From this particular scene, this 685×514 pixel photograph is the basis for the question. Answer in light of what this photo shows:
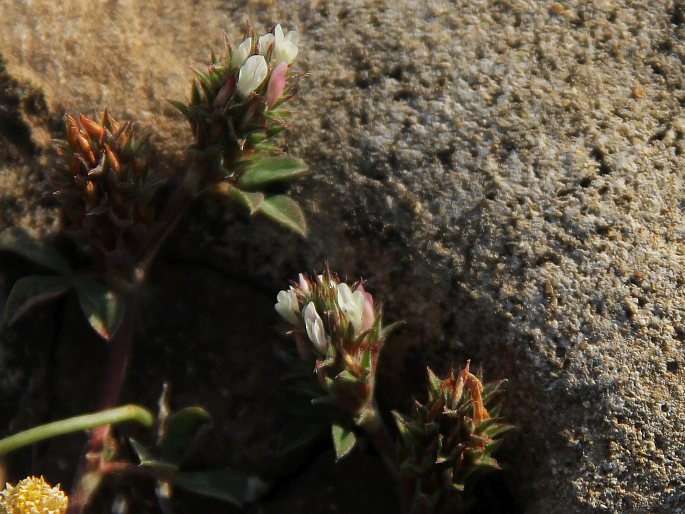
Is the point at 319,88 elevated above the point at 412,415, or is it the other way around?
the point at 319,88

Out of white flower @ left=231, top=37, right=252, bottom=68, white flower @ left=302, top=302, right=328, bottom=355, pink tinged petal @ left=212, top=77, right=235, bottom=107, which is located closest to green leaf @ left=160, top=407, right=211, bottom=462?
white flower @ left=302, top=302, right=328, bottom=355

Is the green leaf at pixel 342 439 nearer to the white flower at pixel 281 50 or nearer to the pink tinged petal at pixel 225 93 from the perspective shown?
the pink tinged petal at pixel 225 93

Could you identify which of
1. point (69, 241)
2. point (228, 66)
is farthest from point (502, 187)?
point (69, 241)

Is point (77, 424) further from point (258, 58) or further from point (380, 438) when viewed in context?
point (258, 58)

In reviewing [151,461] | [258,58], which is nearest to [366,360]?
[151,461]

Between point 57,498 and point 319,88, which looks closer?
point 57,498

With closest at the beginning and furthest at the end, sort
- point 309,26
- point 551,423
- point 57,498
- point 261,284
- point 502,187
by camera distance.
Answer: point 57,498 < point 551,423 < point 502,187 < point 261,284 < point 309,26

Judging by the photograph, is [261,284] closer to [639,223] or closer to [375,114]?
[375,114]
